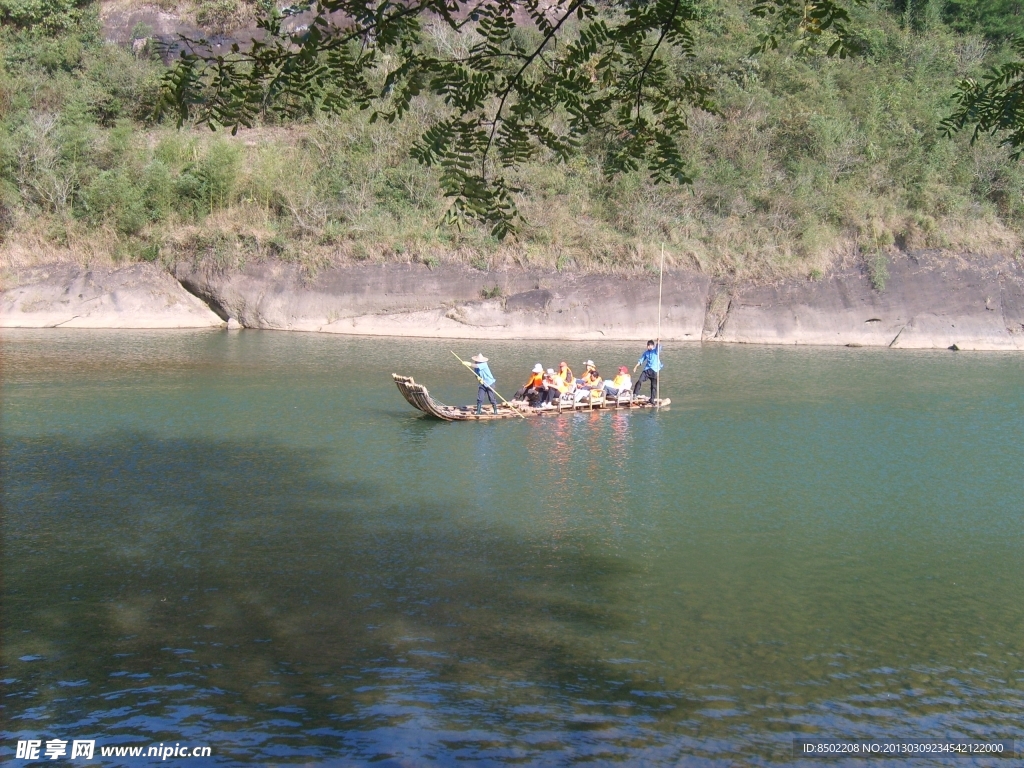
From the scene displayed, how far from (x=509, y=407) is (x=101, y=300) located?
18965 millimetres

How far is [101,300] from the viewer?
33.4 meters

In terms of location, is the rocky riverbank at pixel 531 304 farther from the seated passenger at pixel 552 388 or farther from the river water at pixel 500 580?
the river water at pixel 500 580

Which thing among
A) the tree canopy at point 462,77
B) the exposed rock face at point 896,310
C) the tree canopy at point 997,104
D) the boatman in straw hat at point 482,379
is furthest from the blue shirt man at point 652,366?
the tree canopy at point 462,77

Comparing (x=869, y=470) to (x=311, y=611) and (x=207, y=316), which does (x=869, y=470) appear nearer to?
(x=311, y=611)

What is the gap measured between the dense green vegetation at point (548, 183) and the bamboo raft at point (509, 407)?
531 inches

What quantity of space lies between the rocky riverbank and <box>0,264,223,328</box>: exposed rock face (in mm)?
40

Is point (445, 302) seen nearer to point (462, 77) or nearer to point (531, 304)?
point (531, 304)

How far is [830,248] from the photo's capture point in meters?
36.2

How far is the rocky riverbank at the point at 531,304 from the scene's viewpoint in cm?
3334

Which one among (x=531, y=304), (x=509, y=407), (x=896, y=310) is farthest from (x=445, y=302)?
(x=896, y=310)

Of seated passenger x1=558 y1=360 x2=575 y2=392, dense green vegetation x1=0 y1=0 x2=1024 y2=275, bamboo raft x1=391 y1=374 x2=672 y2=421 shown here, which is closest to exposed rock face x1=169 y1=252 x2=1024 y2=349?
dense green vegetation x1=0 y1=0 x2=1024 y2=275

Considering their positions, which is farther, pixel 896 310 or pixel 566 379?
pixel 896 310

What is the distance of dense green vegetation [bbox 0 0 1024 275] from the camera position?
116ft

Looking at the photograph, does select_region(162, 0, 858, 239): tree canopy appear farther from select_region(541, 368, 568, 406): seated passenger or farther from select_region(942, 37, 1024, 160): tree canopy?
select_region(541, 368, 568, 406): seated passenger
